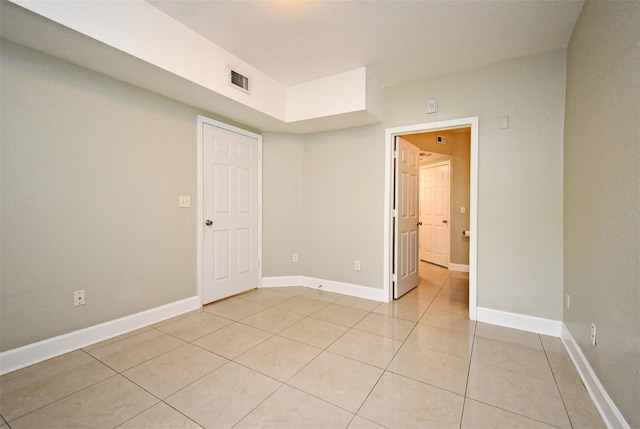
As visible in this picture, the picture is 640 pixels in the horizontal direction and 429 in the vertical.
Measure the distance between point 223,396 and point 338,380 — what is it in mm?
741

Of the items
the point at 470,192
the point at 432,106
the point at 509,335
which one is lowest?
the point at 509,335

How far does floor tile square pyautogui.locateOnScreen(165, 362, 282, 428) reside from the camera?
1.50 meters

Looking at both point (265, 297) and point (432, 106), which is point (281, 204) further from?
point (432, 106)

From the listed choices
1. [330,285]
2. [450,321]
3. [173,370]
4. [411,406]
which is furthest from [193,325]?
[450,321]

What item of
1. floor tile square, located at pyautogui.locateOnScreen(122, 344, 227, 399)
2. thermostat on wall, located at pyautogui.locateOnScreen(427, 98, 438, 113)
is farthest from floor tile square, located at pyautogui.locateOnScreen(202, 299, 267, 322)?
thermostat on wall, located at pyautogui.locateOnScreen(427, 98, 438, 113)

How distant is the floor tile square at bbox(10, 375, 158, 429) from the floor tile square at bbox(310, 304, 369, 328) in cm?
166

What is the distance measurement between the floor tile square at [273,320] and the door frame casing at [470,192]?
4.17 feet

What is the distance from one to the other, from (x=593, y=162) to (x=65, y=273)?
3891 mm

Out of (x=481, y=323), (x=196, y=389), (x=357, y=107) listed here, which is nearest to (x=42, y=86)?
(x=196, y=389)

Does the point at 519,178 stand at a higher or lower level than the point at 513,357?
higher

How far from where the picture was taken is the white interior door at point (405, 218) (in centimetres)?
348

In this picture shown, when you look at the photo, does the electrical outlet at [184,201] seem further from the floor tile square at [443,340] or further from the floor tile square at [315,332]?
the floor tile square at [443,340]

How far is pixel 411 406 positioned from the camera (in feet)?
5.19

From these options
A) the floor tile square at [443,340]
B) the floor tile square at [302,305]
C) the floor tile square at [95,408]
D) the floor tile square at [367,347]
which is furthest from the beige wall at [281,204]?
the floor tile square at [95,408]
